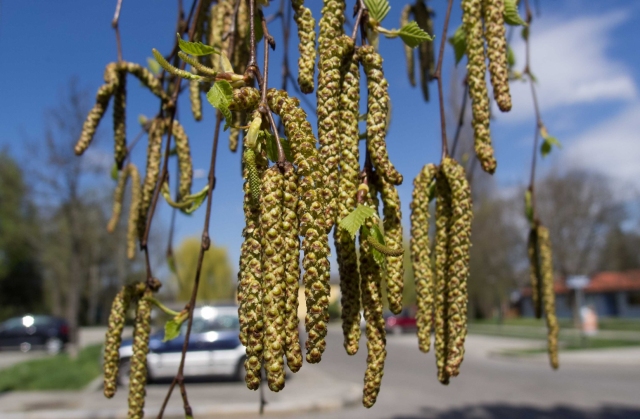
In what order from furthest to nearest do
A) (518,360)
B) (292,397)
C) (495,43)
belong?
(518,360) < (292,397) < (495,43)

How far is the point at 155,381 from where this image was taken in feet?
35.1

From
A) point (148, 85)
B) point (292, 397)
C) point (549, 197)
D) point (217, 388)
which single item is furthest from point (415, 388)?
point (549, 197)

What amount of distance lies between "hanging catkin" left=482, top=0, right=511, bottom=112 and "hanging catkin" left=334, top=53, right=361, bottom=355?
323 mm

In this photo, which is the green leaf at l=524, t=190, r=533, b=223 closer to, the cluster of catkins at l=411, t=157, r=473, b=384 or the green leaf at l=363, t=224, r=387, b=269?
the cluster of catkins at l=411, t=157, r=473, b=384

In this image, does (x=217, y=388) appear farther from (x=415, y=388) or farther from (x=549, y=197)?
(x=549, y=197)

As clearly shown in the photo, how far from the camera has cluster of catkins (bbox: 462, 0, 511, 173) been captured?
102 cm

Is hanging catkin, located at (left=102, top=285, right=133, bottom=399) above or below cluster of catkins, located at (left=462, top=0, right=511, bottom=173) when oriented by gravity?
below

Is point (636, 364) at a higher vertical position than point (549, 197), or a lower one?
lower

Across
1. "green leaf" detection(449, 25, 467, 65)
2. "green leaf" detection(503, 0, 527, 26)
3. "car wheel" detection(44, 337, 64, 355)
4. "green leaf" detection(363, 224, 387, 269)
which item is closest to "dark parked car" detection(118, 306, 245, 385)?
"green leaf" detection(449, 25, 467, 65)

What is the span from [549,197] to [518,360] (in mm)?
11444

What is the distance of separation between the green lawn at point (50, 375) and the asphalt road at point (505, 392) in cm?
476

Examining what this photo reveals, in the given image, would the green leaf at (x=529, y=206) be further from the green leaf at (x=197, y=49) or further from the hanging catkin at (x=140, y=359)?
the green leaf at (x=197, y=49)

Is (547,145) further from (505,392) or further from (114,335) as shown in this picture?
(505,392)

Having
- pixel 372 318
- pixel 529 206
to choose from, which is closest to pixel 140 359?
pixel 372 318
